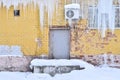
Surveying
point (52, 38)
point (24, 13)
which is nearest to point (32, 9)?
point (24, 13)

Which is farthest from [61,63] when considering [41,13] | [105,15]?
[105,15]

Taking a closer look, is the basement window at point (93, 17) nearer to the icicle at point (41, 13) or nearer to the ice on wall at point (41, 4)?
the ice on wall at point (41, 4)

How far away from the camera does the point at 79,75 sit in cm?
1511

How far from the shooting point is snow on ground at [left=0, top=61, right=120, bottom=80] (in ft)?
48.7

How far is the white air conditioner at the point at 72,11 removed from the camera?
55.7 ft

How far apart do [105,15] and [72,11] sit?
138 cm

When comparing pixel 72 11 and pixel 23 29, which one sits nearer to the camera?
pixel 72 11

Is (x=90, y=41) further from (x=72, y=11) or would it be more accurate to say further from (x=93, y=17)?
(x=72, y=11)

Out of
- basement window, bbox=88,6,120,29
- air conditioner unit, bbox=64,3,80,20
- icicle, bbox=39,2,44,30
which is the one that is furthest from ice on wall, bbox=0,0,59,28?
basement window, bbox=88,6,120,29

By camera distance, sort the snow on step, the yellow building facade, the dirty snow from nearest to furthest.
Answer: the dirty snow → the snow on step → the yellow building facade

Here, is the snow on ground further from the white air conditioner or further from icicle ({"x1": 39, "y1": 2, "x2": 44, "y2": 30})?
icicle ({"x1": 39, "y1": 2, "x2": 44, "y2": 30})

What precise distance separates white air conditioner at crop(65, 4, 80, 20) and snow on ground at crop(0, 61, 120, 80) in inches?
79.5

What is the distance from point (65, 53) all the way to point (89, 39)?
1.12 meters

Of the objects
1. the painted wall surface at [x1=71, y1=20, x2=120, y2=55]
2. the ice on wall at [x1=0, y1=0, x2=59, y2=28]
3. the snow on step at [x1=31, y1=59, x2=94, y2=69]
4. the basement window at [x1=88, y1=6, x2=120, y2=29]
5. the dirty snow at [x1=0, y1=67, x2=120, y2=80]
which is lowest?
the dirty snow at [x1=0, y1=67, x2=120, y2=80]
